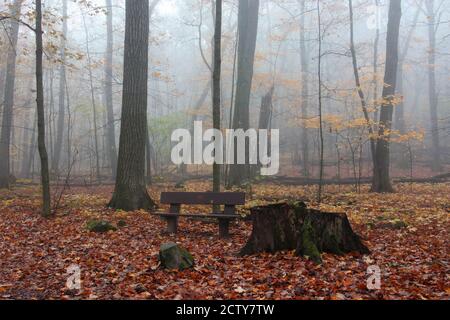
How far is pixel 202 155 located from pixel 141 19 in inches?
899

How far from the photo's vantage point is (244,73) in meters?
15.4

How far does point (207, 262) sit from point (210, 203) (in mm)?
2009

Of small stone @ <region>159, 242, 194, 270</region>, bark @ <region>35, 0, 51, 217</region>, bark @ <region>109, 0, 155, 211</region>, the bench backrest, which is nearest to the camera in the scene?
small stone @ <region>159, 242, 194, 270</region>

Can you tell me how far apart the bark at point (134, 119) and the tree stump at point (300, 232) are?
4.63 m

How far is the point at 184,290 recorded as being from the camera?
4742mm

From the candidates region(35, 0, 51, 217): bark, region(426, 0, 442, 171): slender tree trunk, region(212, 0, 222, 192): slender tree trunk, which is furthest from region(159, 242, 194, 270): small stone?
region(426, 0, 442, 171): slender tree trunk

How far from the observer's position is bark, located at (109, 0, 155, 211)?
9.96 m

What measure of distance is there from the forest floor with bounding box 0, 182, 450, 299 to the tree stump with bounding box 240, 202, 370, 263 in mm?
212

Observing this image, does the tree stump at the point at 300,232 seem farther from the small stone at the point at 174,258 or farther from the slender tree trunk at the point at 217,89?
the slender tree trunk at the point at 217,89

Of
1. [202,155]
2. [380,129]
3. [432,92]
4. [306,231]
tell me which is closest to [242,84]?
[380,129]

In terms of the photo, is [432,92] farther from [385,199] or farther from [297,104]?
[385,199]

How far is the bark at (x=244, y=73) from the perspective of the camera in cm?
1463

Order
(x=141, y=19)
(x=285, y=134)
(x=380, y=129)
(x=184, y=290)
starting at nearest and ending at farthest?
(x=184, y=290) < (x=141, y=19) < (x=380, y=129) < (x=285, y=134)

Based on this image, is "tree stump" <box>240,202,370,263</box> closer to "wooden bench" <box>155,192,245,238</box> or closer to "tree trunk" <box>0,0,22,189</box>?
"wooden bench" <box>155,192,245,238</box>
